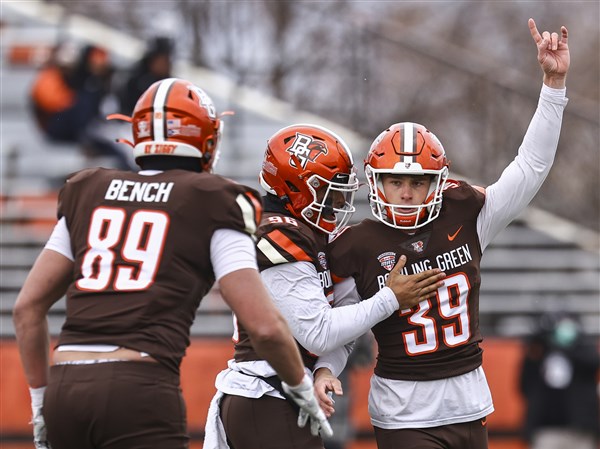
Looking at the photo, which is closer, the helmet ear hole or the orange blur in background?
the helmet ear hole

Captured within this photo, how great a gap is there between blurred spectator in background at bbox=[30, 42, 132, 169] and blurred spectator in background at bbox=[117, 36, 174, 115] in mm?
308

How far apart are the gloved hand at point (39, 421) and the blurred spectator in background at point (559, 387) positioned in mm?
6950

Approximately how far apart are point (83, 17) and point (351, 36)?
326cm

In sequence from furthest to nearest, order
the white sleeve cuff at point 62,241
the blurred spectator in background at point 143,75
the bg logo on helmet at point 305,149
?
the blurred spectator in background at point 143,75
the bg logo on helmet at point 305,149
the white sleeve cuff at point 62,241

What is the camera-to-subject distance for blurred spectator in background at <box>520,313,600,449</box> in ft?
32.8

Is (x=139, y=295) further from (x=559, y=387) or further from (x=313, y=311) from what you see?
(x=559, y=387)

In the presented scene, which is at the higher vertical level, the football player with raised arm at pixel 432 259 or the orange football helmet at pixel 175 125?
the orange football helmet at pixel 175 125

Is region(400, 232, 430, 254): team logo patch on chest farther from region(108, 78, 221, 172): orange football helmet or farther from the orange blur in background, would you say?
the orange blur in background

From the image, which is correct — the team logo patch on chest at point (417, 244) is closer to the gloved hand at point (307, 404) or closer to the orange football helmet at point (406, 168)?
the orange football helmet at point (406, 168)

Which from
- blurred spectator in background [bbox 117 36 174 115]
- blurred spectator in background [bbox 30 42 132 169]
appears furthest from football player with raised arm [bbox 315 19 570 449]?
blurred spectator in background [bbox 30 42 132 169]

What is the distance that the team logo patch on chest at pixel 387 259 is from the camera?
4473mm

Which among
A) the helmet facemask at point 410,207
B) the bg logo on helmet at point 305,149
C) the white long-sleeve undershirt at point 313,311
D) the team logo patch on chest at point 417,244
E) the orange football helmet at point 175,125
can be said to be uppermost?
the orange football helmet at point 175,125

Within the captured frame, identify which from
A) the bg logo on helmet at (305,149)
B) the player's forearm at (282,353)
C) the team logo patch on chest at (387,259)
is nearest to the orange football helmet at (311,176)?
the bg logo on helmet at (305,149)

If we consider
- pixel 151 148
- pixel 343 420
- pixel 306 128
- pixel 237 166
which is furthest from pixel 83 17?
pixel 151 148
